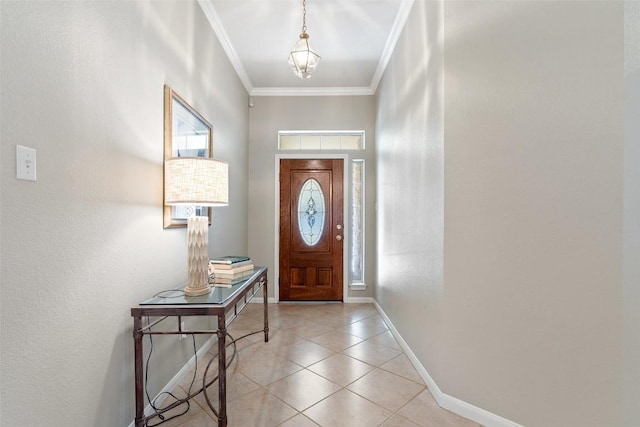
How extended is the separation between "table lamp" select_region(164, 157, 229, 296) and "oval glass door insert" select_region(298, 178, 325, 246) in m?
2.42

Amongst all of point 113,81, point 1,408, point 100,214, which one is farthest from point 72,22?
point 1,408

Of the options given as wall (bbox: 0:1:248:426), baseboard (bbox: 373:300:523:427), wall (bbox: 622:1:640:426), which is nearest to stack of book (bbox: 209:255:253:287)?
wall (bbox: 0:1:248:426)

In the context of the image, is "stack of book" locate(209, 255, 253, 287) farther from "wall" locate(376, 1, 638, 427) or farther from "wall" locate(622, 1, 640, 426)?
"wall" locate(622, 1, 640, 426)

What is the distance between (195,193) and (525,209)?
5.70 feet

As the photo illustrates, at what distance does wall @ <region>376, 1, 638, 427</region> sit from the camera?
4.12 ft

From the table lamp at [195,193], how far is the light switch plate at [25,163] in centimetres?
70

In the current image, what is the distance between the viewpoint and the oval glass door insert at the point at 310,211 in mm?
4203

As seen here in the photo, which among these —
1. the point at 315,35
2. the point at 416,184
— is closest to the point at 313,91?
the point at 315,35

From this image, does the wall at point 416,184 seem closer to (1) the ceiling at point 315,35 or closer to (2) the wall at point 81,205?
(1) the ceiling at point 315,35

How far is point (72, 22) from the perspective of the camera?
1195mm

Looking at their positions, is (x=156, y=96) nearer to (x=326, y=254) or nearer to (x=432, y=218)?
(x=432, y=218)

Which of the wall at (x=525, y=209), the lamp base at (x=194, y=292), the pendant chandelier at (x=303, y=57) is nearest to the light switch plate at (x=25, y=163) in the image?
the lamp base at (x=194, y=292)

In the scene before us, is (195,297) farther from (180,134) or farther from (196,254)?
(180,134)

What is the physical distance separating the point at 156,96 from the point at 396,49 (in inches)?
88.3
